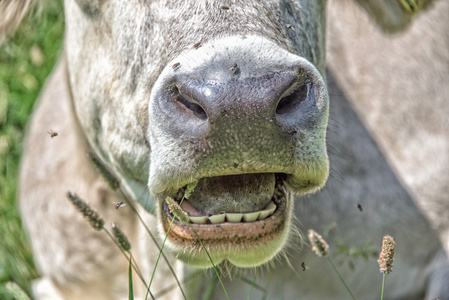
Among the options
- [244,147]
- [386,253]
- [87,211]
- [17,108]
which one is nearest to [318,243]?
[386,253]

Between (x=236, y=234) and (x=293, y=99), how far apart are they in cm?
49

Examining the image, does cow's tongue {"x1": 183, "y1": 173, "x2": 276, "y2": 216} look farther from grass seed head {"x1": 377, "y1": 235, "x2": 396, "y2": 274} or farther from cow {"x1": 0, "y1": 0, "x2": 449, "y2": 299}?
grass seed head {"x1": 377, "y1": 235, "x2": 396, "y2": 274}

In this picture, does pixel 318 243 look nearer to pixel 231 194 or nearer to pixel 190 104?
pixel 231 194

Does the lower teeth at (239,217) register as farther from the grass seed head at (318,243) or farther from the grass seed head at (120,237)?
the grass seed head at (120,237)

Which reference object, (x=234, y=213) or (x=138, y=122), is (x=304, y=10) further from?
(x=234, y=213)

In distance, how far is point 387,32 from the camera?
13.1 feet

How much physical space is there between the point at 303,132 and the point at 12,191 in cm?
342

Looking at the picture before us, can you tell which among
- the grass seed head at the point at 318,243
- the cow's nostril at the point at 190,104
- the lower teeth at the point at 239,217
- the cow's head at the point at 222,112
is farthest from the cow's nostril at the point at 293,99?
the grass seed head at the point at 318,243

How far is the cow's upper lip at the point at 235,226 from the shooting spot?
2549 mm

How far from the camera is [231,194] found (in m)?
2.61

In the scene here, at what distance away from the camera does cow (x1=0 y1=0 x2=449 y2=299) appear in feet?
8.11

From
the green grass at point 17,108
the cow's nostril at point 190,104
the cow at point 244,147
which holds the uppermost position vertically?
the cow's nostril at point 190,104

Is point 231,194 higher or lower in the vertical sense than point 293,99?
lower

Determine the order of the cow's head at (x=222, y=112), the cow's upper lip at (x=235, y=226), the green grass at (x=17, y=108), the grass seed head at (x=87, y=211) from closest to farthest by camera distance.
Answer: the cow's head at (x=222, y=112) → the cow's upper lip at (x=235, y=226) → the grass seed head at (x=87, y=211) → the green grass at (x=17, y=108)
